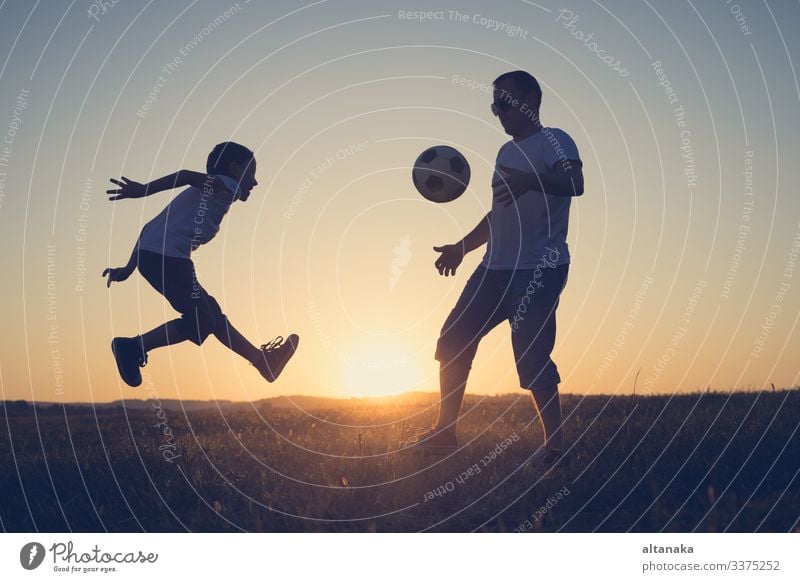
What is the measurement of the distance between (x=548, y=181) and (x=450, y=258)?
175cm

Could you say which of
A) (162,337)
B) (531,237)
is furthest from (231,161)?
(531,237)

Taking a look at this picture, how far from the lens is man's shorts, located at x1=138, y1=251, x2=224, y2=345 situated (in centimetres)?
1082

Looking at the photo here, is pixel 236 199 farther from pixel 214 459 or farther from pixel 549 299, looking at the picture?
pixel 549 299

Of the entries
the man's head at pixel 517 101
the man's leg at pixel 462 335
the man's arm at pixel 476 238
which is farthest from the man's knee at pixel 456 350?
the man's head at pixel 517 101

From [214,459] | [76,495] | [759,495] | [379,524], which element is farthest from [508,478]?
[76,495]

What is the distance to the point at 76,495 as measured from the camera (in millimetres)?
8680

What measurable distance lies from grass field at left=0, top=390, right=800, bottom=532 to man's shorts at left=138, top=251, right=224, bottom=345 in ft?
4.03

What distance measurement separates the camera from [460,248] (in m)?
10.3

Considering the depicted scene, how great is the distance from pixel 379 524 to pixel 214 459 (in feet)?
7.96

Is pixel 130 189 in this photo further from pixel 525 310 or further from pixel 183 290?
pixel 525 310

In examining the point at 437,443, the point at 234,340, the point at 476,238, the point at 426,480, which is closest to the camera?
the point at 426,480

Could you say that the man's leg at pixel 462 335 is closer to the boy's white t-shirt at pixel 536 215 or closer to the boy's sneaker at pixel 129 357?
the boy's white t-shirt at pixel 536 215

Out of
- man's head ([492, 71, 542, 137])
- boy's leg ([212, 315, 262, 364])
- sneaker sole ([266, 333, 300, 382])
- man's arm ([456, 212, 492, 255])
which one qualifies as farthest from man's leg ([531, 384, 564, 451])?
boy's leg ([212, 315, 262, 364])
